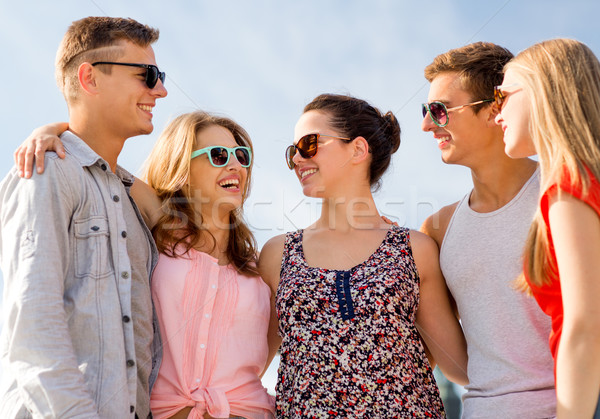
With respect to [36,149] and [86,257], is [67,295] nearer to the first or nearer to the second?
[86,257]

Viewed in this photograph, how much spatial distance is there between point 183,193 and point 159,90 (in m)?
0.79

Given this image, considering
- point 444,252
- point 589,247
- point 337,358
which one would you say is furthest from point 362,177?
point 589,247

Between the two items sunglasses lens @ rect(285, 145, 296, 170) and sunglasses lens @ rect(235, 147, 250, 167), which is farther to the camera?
sunglasses lens @ rect(285, 145, 296, 170)

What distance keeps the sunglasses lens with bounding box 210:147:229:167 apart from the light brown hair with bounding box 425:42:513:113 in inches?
71.1

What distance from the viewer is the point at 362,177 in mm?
4777

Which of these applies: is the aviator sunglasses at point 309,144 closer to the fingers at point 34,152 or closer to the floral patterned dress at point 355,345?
the floral patterned dress at point 355,345

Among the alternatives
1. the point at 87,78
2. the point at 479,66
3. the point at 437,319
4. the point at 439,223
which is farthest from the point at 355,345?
the point at 87,78

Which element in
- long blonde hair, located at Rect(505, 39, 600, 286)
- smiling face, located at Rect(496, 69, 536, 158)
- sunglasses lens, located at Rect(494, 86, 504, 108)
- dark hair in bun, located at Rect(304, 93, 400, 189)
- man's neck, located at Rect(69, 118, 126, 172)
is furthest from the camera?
dark hair in bun, located at Rect(304, 93, 400, 189)

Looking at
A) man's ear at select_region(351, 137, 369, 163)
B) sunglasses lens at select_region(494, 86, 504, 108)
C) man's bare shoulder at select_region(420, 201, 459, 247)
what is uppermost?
sunglasses lens at select_region(494, 86, 504, 108)

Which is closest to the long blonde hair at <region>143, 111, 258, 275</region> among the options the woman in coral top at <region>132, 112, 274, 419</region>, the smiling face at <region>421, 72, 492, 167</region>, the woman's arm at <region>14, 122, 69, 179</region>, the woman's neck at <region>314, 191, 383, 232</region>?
the woman in coral top at <region>132, 112, 274, 419</region>

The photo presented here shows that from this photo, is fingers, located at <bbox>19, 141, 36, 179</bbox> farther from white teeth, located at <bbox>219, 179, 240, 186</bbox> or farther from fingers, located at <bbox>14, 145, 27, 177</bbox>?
white teeth, located at <bbox>219, 179, 240, 186</bbox>

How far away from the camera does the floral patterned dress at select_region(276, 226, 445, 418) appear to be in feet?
12.1

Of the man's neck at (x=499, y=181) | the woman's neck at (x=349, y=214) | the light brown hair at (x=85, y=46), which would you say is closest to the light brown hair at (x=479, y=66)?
the man's neck at (x=499, y=181)

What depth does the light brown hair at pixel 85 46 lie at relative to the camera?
13.2 feet
